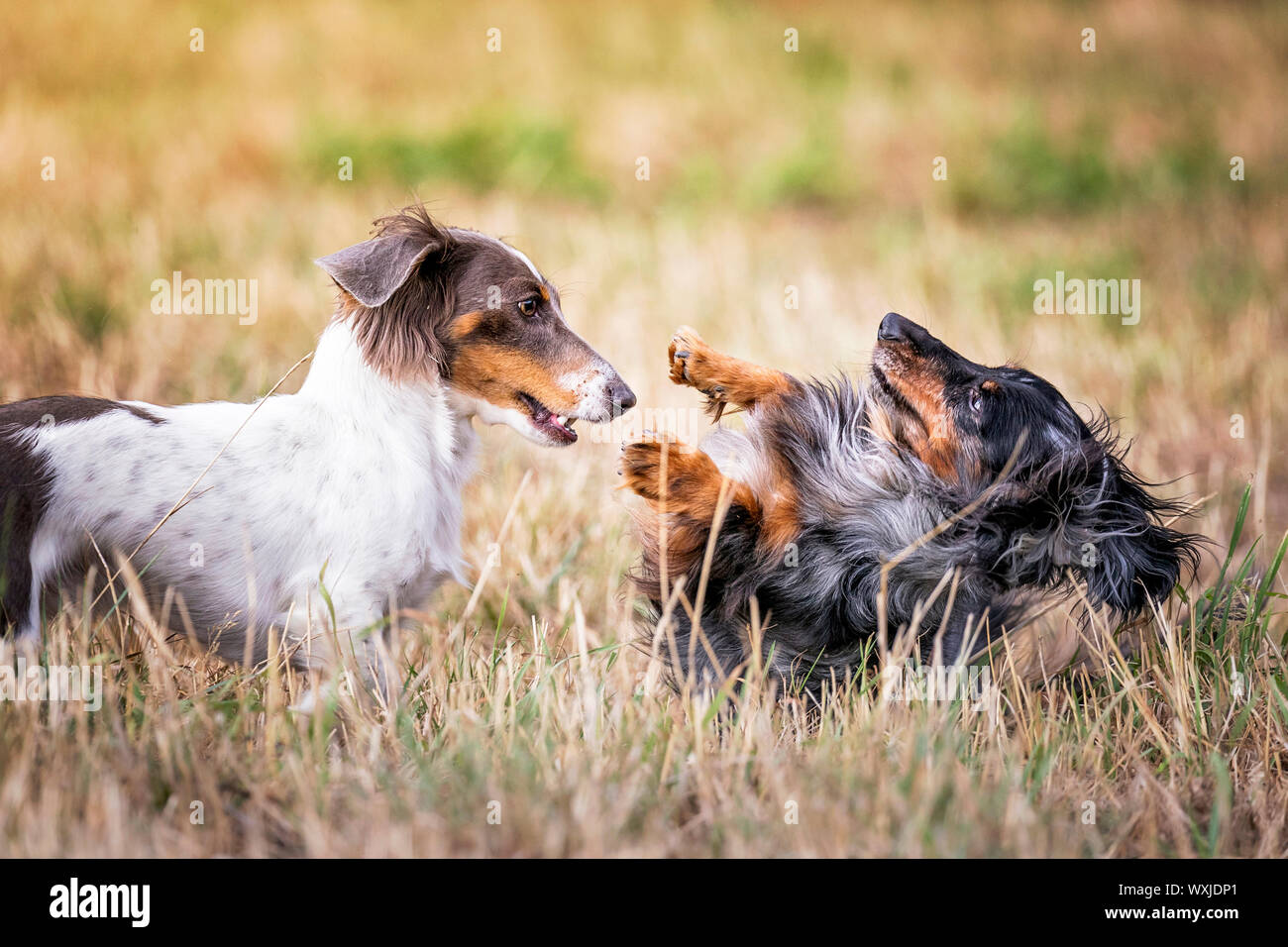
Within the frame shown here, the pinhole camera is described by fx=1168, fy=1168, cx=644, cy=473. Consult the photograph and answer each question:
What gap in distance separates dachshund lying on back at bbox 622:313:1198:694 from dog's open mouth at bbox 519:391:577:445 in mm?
240

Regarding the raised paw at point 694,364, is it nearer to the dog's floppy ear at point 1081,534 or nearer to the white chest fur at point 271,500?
the white chest fur at point 271,500

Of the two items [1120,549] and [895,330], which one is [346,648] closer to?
[895,330]

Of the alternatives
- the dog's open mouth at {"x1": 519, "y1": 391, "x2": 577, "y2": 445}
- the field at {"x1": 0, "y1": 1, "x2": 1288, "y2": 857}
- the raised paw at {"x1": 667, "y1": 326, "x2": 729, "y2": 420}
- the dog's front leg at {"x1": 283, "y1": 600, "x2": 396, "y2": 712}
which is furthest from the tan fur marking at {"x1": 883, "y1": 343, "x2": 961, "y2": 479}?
the dog's front leg at {"x1": 283, "y1": 600, "x2": 396, "y2": 712}

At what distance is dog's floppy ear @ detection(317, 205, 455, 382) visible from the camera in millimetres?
3273

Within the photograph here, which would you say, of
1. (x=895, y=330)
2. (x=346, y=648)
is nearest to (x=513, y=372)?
(x=346, y=648)

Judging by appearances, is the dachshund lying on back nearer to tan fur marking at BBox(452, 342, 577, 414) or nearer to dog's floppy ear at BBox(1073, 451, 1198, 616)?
dog's floppy ear at BBox(1073, 451, 1198, 616)

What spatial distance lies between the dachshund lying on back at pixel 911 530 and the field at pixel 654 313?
9.5 inches

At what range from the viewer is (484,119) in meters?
10.7

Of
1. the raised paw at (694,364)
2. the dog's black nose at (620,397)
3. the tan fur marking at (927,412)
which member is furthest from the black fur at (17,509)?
the tan fur marking at (927,412)

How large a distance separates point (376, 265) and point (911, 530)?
1790 mm

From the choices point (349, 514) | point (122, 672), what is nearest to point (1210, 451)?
point (349, 514)

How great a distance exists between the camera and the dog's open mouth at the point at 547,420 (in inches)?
136

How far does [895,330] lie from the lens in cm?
371
